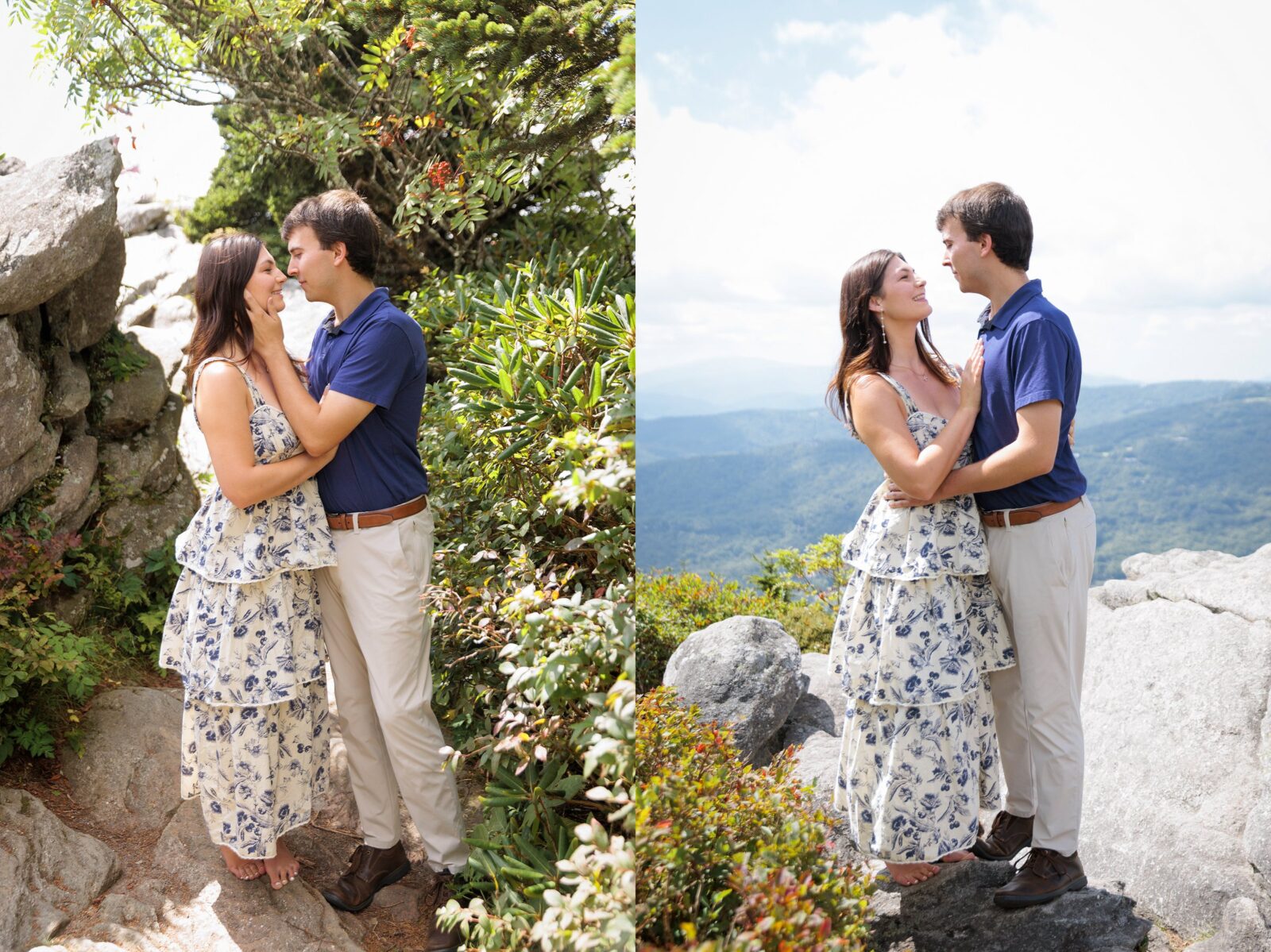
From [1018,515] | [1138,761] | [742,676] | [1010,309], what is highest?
[1010,309]

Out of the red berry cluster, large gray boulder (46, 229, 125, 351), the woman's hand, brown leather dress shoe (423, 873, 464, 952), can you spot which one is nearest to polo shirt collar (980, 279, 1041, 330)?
the woman's hand

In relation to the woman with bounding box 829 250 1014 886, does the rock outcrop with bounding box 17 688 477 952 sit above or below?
below

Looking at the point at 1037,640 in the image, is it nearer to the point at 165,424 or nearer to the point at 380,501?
the point at 380,501

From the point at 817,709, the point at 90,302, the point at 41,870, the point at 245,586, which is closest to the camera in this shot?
the point at 817,709

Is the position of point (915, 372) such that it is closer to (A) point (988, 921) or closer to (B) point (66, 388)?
(A) point (988, 921)

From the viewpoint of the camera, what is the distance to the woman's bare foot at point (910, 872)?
214 cm

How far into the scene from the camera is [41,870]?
10.1 ft

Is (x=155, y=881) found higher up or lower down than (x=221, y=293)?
lower down

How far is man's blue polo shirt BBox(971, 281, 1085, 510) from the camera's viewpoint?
216 cm

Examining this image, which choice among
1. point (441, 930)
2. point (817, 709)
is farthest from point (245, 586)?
point (817, 709)

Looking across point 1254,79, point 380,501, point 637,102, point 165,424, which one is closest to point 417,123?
point 165,424

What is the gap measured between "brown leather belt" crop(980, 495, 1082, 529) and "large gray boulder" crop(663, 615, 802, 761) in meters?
0.54

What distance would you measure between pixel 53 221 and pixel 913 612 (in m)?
3.72

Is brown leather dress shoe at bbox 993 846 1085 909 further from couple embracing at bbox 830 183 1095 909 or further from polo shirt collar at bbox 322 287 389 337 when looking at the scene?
polo shirt collar at bbox 322 287 389 337
